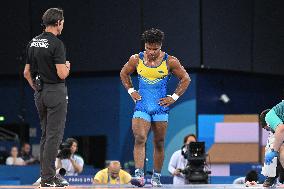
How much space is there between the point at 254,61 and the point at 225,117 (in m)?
1.68

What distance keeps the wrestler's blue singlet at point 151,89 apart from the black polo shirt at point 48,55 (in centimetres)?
140

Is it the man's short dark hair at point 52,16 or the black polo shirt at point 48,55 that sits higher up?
the man's short dark hair at point 52,16

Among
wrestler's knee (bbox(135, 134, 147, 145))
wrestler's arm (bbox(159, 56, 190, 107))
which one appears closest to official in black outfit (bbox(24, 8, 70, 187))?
wrestler's knee (bbox(135, 134, 147, 145))

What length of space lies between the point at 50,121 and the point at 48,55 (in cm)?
73

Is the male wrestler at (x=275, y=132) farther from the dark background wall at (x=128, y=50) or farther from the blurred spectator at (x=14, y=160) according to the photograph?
the dark background wall at (x=128, y=50)

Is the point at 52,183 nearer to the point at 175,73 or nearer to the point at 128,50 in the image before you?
the point at 175,73

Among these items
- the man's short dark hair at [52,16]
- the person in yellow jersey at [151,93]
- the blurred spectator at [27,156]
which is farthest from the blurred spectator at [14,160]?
the man's short dark hair at [52,16]

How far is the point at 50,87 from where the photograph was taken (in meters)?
8.02

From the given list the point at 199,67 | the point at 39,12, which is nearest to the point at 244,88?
the point at 199,67

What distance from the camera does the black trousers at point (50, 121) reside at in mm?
7903

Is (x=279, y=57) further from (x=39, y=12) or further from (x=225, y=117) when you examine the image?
(x=39, y=12)

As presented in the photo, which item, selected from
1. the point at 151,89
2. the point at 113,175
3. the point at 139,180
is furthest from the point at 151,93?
the point at 113,175

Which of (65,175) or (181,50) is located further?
(181,50)

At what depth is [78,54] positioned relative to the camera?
18750 mm
